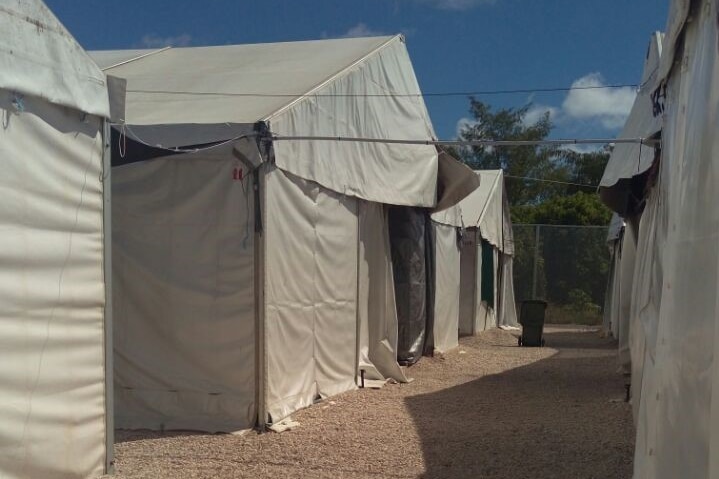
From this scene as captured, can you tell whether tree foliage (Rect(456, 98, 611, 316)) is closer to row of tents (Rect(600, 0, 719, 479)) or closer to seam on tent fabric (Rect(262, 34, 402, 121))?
seam on tent fabric (Rect(262, 34, 402, 121))

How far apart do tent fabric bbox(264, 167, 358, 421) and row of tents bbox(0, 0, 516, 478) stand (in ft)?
0.09

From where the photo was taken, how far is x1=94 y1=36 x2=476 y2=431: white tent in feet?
20.3

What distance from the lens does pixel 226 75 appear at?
820 centimetres

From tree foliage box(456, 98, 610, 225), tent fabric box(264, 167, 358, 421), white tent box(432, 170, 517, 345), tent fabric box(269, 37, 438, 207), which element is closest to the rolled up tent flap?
tent fabric box(269, 37, 438, 207)

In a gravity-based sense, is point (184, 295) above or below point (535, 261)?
above

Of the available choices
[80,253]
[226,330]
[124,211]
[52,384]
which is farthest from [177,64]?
[52,384]

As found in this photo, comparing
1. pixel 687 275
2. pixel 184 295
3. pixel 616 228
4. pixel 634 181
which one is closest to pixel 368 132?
pixel 634 181

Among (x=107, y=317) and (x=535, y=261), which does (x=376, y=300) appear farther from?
(x=535, y=261)

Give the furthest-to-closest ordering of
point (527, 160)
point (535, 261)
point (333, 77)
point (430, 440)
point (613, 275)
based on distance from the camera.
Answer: point (527, 160)
point (535, 261)
point (613, 275)
point (333, 77)
point (430, 440)

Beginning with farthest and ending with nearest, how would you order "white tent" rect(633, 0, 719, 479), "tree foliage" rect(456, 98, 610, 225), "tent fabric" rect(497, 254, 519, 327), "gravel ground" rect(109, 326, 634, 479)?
"tree foliage" rect(456, 98, 610, 225)
"tent fabric" rect(497, 254, 519, 327)
"gravel ground" rect(109, 326, 634, 479)
"white tent" rect(633, 0, 719, 479)

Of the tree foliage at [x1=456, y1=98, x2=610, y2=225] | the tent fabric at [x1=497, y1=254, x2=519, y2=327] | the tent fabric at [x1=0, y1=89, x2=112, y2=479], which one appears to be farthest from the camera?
the tree foliage at [x1=456, y1=98, x2=610, y2=225]

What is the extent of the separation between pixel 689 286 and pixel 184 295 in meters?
4.26

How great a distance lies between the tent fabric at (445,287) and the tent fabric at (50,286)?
735cm

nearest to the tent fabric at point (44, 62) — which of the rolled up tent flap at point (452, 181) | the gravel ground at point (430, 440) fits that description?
the gravel ground at point (430, 440)
